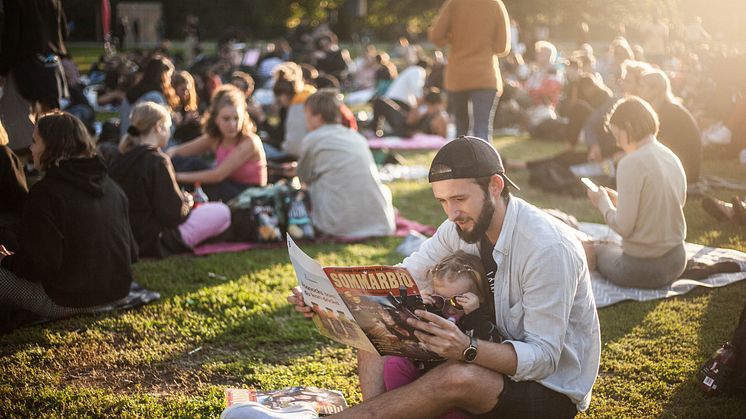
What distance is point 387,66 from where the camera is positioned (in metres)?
15.5

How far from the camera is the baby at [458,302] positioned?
301cm

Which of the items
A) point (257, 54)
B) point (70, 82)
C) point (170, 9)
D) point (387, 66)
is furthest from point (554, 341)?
point (170, 9)

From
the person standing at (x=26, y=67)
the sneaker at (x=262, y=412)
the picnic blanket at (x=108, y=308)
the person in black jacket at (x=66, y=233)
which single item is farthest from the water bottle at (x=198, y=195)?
the sneaker at (x=262, y=412)

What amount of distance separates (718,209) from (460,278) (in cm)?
Result: 462

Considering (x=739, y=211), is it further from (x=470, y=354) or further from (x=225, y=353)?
(x=470, y=354)

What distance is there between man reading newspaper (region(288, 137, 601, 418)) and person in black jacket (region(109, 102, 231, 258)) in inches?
127

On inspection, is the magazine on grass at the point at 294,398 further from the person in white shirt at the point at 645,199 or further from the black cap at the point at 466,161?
the person in white shirt at the point at 645,199

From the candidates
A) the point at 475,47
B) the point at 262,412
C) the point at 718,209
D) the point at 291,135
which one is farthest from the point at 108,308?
the point at 718,209

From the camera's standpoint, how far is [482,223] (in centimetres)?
298

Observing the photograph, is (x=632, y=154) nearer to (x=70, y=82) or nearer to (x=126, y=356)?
(x=126, y=356)

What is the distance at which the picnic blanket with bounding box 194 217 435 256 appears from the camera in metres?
6.41

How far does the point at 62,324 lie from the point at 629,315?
11.6ft

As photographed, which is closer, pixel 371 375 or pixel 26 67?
pixel 371 375

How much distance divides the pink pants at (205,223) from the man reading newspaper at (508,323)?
357cm
